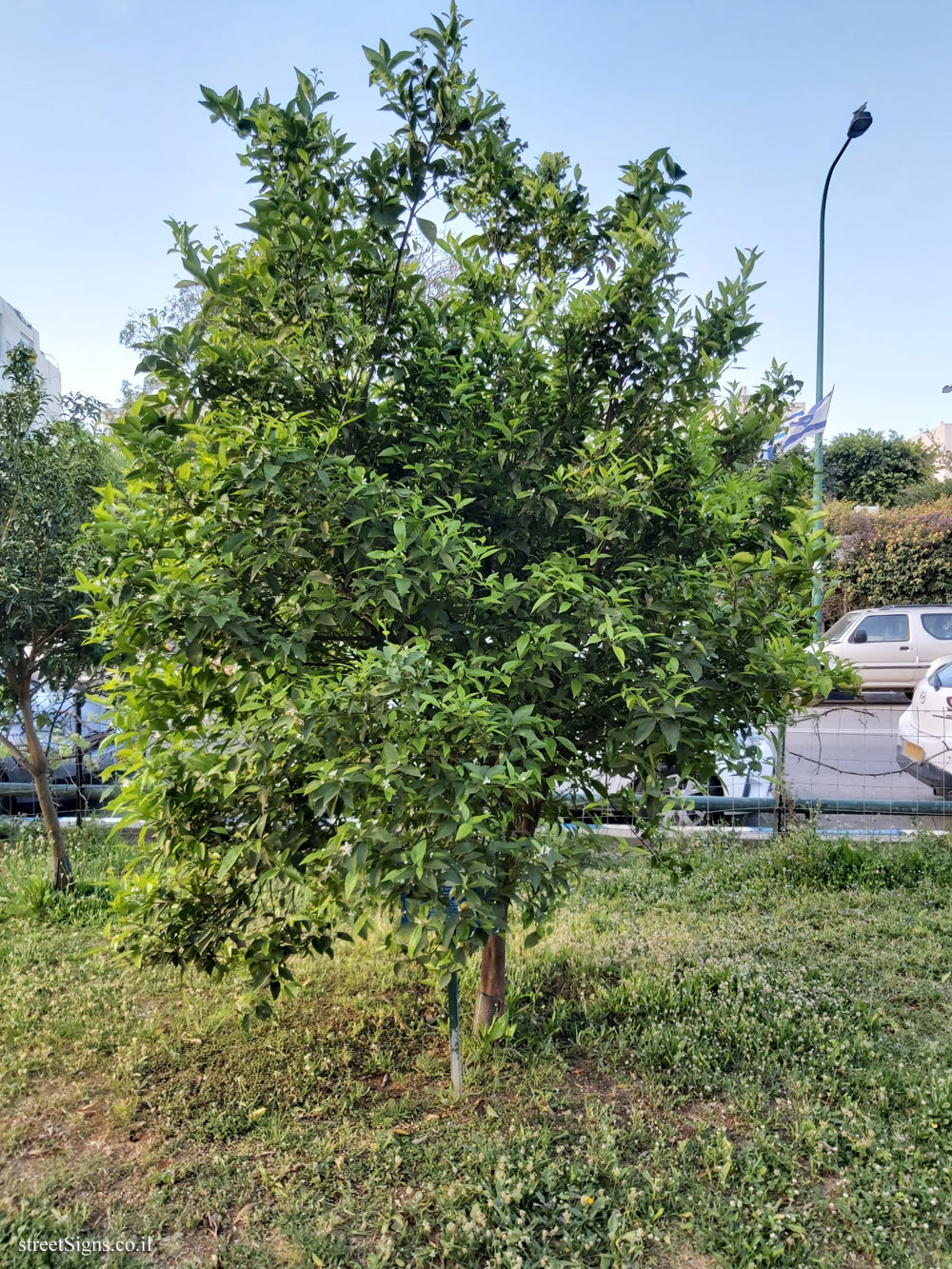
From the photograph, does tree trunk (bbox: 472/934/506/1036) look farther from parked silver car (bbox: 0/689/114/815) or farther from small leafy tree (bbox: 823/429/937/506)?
small leafy tree (bbox: 823/429/937/506)

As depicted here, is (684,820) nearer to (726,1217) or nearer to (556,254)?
(726,1217)

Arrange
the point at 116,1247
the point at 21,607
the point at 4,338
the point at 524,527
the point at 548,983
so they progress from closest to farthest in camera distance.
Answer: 1. the point at 116,1247
2. the point at 524,527
3. the point at 548,983
4. the point at 21,607
5. the point at 4,338

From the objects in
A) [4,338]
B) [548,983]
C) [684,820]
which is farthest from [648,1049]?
[4,338]

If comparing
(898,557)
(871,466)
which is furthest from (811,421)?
(871,466)

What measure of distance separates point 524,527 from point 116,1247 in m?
2.50

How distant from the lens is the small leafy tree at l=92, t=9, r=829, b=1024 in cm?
238

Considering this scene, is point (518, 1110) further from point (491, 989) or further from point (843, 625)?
point (843, 625)

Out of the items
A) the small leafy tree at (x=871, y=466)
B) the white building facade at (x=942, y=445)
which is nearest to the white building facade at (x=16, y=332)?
the small leafy tree at (x=871, y=466)

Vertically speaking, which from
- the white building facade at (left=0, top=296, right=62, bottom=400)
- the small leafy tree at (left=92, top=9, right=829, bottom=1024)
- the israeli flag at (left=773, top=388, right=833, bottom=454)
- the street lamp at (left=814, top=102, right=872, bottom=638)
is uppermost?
the white building facade at (left=0, top=296, right=62, bottom=400)

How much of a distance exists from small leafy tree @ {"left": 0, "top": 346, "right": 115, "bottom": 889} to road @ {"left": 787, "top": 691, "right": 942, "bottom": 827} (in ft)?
15.8

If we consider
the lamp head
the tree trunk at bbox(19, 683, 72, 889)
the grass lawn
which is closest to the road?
the grass lawn

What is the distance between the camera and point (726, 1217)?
8.24 feet

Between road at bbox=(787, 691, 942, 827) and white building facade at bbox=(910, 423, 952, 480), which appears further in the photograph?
white building facade at bbox=(910, 423, 952, 480)

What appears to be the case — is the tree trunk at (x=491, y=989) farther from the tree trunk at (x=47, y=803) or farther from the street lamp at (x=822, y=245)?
the street lamp at (x=822, y=245)
